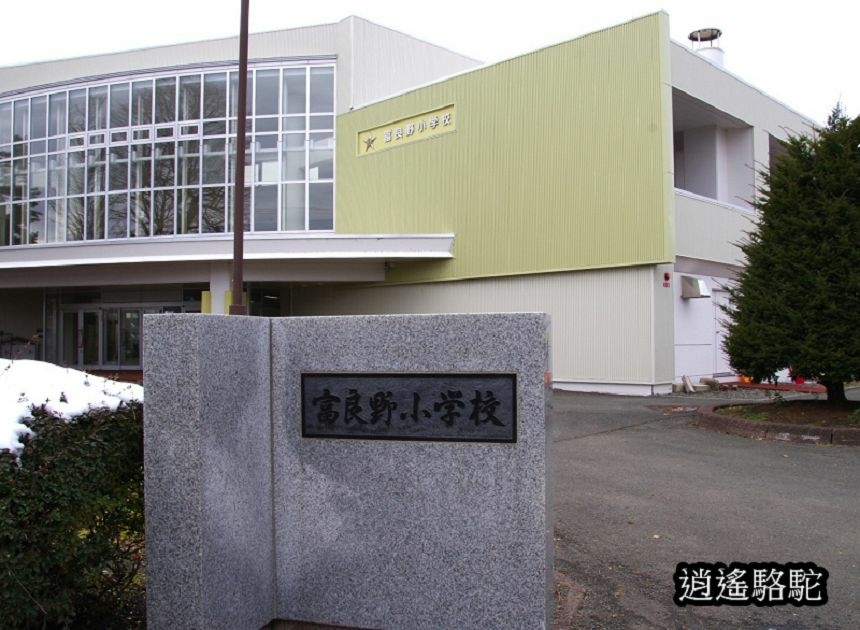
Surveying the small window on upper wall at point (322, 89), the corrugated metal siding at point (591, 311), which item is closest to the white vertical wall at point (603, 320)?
the corrugated metal siding at point (591, 311)

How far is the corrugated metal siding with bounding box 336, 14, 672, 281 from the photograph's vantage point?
16.6 meters

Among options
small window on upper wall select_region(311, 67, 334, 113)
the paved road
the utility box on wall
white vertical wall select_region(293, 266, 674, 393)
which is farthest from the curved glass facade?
the paved road

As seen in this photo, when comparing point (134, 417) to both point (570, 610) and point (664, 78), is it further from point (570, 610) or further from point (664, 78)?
point (664, 78)

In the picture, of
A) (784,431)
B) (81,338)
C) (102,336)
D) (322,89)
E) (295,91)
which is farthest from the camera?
(81,338)

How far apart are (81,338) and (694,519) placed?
92.8 ft

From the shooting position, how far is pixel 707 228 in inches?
752

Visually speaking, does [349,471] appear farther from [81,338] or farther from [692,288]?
[81,338]

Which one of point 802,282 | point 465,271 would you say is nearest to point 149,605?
point 802,282

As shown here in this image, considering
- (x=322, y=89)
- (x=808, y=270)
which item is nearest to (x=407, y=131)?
(x=322, y=89)

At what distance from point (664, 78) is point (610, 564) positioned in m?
14.0

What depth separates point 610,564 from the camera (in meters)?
5.06

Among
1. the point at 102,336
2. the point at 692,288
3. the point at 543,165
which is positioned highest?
the point at 543,165

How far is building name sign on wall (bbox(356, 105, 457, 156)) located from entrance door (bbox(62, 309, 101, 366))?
44.8 ft

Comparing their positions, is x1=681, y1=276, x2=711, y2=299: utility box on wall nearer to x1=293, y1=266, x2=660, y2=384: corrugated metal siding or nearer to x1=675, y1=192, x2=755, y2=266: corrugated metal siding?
x1=675, y1=192, x2=755, y2=266: corrugated metal siding
